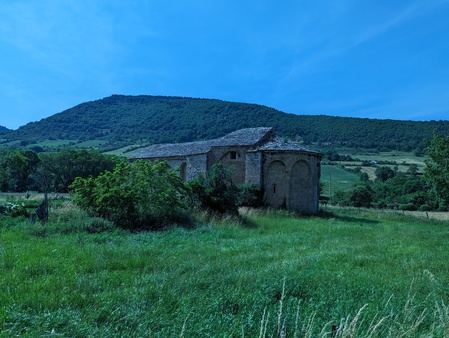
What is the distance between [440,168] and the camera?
883 inches

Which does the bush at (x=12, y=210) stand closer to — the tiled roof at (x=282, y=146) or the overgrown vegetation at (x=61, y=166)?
the tiled roof at (x=282, y=146)

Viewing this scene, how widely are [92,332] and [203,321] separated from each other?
1.25 meters

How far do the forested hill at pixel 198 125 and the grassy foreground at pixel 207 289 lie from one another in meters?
79.9

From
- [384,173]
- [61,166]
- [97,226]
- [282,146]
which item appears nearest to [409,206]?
[384,173]

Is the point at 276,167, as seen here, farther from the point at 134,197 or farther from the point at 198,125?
the point at 198,125

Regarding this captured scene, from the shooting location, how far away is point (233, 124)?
95.1 m

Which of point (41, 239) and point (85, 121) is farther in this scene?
point (85, 121)

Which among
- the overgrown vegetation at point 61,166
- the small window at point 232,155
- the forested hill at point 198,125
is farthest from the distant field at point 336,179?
the overgrown vegetation at point 61,166

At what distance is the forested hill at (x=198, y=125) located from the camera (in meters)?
92.1

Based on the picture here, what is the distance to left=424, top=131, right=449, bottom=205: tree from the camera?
864 inches

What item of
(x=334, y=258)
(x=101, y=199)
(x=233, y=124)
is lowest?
(x=334, y=258)

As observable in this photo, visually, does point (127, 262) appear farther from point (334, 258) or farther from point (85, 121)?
point (85, 121)

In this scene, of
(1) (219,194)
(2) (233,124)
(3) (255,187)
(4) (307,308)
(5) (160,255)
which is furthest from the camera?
(2) (233,124)

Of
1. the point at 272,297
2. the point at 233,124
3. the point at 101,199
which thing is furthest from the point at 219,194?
the point at 233,124
